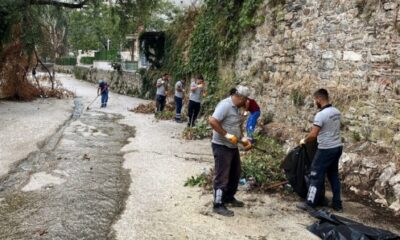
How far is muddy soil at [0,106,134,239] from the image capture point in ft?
18.6

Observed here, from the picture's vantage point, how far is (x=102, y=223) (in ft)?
19.5

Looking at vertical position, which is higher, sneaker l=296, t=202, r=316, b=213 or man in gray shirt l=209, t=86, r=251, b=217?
man in gray shirt l=209, t=86, r=251, b=217

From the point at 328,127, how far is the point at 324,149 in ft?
1.05

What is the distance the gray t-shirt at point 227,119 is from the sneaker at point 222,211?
0.85 metres

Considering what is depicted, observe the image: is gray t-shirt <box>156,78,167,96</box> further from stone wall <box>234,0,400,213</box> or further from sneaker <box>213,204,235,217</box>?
sneaker <box>213,204,235,217</box>

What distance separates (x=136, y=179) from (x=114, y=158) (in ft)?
6.49

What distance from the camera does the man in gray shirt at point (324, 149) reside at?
657 cm

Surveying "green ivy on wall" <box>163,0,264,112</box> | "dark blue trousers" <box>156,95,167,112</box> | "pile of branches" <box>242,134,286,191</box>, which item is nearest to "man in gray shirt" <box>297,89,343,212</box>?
"pile of branches" <box>242,134,286,191</box>

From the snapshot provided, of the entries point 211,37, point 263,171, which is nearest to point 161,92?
point 211,37

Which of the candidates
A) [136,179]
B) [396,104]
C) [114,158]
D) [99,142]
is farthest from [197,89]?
[396,104]

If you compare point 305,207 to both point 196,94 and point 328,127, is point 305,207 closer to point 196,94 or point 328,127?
point 328,127

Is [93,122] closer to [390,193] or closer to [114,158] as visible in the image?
[114,158]

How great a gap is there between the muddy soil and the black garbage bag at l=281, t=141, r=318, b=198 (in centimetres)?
258

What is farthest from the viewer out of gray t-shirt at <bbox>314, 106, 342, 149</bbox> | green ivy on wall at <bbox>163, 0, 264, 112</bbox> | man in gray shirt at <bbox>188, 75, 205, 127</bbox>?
man in gray shirt at <bbox>188, 75, 205, 127</bbox>
